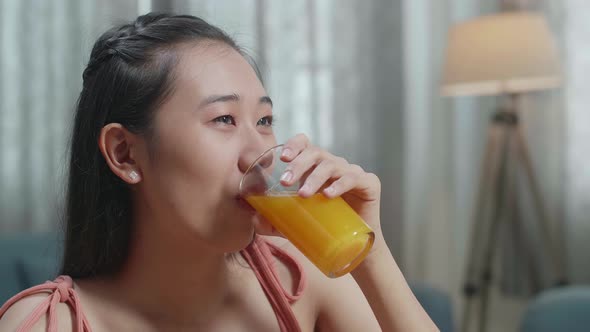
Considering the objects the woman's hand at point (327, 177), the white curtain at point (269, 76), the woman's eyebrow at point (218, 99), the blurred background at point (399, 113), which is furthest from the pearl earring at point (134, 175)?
the blurred background at point (399, 113)

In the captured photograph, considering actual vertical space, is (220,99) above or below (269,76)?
above

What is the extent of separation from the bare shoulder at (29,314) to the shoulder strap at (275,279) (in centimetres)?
31

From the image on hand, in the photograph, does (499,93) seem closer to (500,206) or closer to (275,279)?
(500,206)

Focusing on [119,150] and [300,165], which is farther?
[119,150]

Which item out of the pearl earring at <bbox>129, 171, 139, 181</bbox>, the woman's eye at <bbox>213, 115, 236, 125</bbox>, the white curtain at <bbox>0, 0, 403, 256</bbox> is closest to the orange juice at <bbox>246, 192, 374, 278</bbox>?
the woman's eye at <bbox>213, 115, 236, 125</bbox>

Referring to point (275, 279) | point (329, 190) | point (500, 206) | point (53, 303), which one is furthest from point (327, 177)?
point (500, 206)

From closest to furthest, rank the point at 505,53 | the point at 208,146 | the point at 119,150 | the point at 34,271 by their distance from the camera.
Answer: the point at 208,146, the point at 119,150, the point at 34,271, the point at 505,53

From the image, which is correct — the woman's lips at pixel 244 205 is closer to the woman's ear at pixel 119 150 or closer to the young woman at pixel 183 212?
the young woman at pixel 183 212

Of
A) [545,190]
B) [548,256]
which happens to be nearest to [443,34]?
[545,190]

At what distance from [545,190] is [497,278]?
1.50 feet

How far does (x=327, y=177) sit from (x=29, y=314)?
49 centimetres

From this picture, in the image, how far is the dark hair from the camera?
3.87ft

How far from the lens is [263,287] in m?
1.31

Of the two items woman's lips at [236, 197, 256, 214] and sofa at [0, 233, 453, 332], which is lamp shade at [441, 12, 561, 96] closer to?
sofa at [0, 233, 453, 332]
